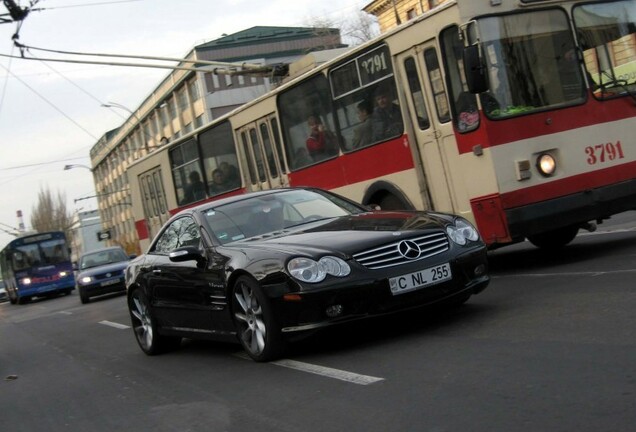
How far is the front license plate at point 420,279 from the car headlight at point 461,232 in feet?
1.10

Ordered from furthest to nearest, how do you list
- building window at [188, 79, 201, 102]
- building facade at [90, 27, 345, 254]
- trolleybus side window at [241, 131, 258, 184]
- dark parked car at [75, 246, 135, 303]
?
building window at [188, 79, 201, 102] → building facade at [90, 27, 345, 254] → dark parked car at [75, 246, 135, 303] → trolleybus side window at [241, 131, 258, 184]

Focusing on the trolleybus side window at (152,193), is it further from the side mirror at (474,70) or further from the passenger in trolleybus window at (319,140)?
the side mirror at (474,70)

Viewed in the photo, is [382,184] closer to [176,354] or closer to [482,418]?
[176,354]

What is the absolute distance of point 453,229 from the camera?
Answer: 710 cm

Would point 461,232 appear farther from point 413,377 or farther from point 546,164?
point 546,164

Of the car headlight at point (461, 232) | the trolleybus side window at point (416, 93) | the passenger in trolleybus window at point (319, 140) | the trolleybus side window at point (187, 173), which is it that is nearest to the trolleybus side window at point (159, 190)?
the trolleybus side window at point (187, 173)

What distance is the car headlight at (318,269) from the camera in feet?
21.2

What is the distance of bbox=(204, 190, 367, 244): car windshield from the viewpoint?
25.6ft

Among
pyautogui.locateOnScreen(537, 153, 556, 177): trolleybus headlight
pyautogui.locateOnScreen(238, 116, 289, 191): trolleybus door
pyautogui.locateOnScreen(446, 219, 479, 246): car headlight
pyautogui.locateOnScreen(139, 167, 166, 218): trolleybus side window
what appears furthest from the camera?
pyautogui.locateOnScreen(139, 167, 166, 218): trolleybus side window

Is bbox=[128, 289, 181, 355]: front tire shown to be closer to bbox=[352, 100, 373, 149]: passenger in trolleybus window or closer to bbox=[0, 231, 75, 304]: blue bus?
bbox=[352, 100, 373, 149]: passenger in trolleybus window

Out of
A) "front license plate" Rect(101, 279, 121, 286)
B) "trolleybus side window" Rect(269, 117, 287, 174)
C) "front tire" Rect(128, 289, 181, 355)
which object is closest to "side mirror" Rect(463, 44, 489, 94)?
"front tire" Rect(128, 289, 181, 355)

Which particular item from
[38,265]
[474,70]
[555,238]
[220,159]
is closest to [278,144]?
[220,159]

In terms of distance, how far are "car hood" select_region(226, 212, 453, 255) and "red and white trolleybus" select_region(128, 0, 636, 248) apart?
2006mm

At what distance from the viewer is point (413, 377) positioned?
555 cm
